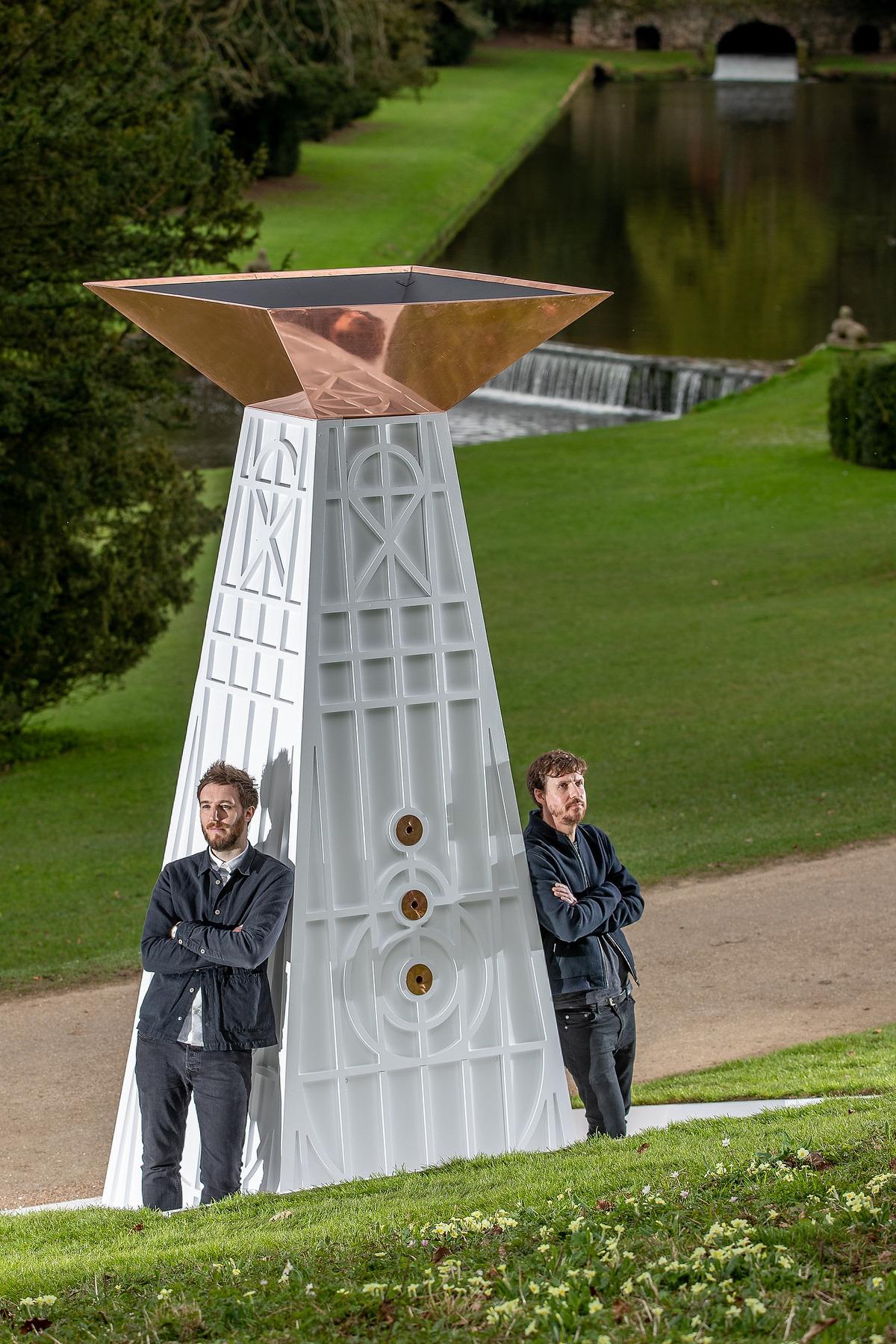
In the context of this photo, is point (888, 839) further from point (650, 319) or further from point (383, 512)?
point (650, 319)

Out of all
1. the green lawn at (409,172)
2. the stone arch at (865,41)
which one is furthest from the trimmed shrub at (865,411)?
the stone arch at (865,41)

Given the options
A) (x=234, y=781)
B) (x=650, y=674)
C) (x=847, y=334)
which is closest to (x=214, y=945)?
(x=234, y=781)

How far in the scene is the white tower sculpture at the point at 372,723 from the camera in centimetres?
622

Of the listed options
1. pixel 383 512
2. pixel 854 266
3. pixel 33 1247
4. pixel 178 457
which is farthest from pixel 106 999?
pixel 854 266

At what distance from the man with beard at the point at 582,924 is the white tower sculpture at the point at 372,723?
9 cm

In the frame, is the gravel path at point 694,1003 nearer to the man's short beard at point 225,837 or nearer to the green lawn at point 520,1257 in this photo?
the green lawn at point 520,1257

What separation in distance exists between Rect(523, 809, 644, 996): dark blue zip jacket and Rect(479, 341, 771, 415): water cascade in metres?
29.4

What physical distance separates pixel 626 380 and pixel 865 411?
8578 mm

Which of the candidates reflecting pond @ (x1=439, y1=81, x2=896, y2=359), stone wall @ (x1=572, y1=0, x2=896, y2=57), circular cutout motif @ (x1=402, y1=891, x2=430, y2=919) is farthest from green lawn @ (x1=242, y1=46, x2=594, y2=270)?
circular cutout motif @ (x1=402, y1=891, x2=430, y2=919)

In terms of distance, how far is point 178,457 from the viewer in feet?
104

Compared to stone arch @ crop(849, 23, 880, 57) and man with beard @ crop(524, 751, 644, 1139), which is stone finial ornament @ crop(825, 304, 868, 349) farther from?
stone arch @ crop(849, 23, 880, 57)

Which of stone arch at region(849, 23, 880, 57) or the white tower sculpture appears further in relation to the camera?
stone arch at region(849, 23, 880, 57)

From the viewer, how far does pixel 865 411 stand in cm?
2770

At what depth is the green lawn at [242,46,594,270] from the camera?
161 feet
